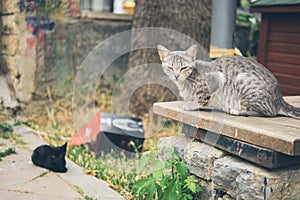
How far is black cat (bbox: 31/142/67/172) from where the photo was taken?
143 inches

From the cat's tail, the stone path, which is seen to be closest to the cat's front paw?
the cat's tail

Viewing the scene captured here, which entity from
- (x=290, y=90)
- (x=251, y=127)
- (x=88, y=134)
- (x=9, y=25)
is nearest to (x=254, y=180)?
(x=251, y=127)

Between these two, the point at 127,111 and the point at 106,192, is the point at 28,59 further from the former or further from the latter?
the point at 106,192

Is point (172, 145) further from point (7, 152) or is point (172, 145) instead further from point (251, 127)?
point (7, 152)

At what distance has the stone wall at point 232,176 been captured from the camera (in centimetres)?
235

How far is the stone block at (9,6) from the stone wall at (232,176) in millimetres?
3348

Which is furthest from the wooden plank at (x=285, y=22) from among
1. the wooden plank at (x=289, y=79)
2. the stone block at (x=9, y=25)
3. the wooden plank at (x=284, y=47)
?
the stone block at (x=9, y=25)

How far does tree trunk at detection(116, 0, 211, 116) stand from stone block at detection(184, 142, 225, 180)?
240cm

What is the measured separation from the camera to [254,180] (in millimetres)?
2379

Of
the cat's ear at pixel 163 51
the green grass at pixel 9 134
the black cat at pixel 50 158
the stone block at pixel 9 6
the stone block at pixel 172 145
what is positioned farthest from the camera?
the stone block at pixel 9 6

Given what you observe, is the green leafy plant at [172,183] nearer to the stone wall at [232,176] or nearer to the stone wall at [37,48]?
the stone wall at [232,176]

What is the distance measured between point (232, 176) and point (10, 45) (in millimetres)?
3941

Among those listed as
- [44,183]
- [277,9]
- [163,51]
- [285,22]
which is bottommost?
[44,183]

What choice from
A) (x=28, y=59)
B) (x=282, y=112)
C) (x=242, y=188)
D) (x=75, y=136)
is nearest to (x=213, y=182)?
(x=242, y=188)
